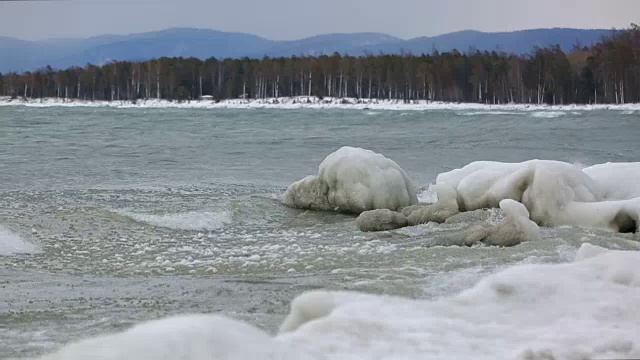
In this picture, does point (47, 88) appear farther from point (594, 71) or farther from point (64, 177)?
point (64, 177)

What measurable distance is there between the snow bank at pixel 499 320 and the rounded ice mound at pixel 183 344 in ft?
1.23

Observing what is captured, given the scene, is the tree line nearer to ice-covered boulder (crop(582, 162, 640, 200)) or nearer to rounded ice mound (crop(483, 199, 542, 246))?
ice-covered boulder (crop(582, 162, 640, 200))

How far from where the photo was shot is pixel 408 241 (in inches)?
332

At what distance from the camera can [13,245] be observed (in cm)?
875

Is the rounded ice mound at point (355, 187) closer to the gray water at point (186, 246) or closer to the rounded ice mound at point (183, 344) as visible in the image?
the gray water at point (186, 246)

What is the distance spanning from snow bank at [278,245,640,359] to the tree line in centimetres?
7181

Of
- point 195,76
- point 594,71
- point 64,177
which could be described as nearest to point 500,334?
point 64,177

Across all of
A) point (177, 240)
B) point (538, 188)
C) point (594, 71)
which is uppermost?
point (594, 71)

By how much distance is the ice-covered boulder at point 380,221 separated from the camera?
31.0 ft

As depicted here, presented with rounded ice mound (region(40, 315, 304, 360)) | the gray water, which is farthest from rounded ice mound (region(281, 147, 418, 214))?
rounded ice mound (region(40, 315, 304, 360))

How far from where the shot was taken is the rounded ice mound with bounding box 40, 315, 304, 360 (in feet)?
8.98

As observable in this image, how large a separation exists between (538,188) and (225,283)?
14.4ft

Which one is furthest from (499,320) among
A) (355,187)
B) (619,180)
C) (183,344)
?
(355,187)

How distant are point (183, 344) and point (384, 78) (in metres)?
89.5
